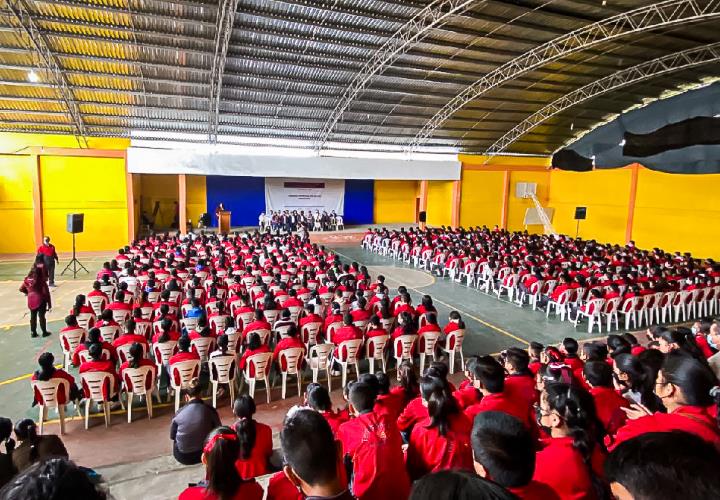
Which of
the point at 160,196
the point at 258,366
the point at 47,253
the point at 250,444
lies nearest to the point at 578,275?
the point at 258,366

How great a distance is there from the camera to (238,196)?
2416 centimetres

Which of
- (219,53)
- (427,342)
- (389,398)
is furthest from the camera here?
(219,53)

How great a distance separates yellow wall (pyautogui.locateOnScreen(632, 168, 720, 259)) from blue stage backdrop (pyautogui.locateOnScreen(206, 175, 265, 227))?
18.5 meters

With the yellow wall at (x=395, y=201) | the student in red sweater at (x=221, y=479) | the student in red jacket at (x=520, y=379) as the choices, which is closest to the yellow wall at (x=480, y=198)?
the yellow wall at (x=395, y=201)

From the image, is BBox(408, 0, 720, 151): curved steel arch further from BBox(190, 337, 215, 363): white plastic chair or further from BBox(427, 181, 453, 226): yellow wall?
BBox(190, 337, 215, 363): white plastic chair

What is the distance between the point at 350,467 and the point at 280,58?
14.7m

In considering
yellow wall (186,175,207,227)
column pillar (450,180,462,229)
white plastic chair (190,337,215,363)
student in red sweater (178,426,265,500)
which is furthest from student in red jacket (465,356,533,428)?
yellow wall (186,175,207,227)

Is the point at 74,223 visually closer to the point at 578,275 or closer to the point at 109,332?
the point at 109,332

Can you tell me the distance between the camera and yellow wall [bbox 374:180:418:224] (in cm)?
2723

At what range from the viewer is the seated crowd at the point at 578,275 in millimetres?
9156

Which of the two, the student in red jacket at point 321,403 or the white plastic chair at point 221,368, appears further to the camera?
the white plastic chair at point 221,368

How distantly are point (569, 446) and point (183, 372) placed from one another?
14.2ft

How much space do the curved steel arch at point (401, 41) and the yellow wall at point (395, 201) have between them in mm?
8962

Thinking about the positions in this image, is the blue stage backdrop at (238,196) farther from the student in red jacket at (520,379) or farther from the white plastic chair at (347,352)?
the student in red jacket at (520,379)
